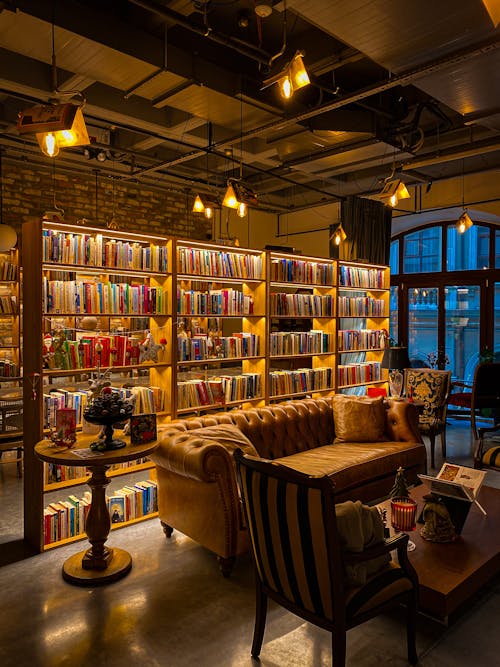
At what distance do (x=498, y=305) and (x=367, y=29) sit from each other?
20.7ft

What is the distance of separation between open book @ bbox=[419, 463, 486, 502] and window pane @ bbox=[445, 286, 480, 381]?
5.96 meters

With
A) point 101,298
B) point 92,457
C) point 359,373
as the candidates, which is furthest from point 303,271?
point 92,457

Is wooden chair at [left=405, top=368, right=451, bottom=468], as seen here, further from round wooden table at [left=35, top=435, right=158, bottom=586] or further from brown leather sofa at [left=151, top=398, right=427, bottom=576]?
round wooden table at [left=35, top=435, right=158, bottom=586]

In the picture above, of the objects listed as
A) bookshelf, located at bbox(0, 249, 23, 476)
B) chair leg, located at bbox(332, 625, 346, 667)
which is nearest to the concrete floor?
chair leg, located at bbox(332, 625, 346, 667)

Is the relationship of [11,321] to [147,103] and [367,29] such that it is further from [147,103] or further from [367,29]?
[367,29]

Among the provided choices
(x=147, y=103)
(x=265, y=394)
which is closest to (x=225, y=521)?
(x=265, y=394)

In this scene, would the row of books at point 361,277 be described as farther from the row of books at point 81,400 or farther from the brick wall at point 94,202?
the brick wall at point 94,202

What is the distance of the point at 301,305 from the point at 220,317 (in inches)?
48.6

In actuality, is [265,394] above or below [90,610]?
above

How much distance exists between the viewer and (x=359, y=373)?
700 centimetres

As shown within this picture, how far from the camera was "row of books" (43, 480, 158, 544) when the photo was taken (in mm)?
3807

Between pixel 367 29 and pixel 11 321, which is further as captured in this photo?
pixel 11 321

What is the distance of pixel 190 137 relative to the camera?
6402mm

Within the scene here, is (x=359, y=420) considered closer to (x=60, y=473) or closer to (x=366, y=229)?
(x=60, y=473)
